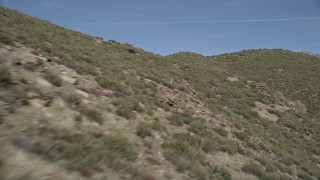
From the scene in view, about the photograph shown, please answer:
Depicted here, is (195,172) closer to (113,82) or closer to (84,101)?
(84,101)

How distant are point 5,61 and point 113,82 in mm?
5119

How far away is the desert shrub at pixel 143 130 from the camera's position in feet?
40.0

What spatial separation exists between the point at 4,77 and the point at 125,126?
409cm

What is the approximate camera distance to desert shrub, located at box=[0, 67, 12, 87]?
34.3ft

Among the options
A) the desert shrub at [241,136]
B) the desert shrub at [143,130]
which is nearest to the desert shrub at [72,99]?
the desert shrub at [143,130]

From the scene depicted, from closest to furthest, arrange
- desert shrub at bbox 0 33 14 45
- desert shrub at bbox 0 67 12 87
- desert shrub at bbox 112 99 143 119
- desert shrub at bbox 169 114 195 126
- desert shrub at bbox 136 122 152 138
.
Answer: desert shrub at bbox 0 67 12 87, desert shrub at bbox 136 122 152 138, desert shrub at bbox 112 99 143 119, desert shrub at bbox 0 33 14 45, desert shrub at bbox 169 114 195 126

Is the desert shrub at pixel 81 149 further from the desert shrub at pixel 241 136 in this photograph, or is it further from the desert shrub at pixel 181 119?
the desert shrub at pixel 241 136

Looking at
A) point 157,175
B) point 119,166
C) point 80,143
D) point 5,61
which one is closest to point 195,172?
point 157,175

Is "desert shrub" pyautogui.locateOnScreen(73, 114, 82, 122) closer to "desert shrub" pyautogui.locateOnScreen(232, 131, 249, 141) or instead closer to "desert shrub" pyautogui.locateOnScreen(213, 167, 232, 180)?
"desert shrub" pyautogui.locateOnScreen(213, 167, 232, 180)

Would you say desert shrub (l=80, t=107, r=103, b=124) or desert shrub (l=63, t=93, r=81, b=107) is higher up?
desert shrub (l=63, t=93, r=81, b=107)

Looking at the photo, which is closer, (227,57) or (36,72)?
(36,72)

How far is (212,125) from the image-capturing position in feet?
56.9

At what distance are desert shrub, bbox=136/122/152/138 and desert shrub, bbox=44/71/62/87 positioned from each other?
3.12 meters

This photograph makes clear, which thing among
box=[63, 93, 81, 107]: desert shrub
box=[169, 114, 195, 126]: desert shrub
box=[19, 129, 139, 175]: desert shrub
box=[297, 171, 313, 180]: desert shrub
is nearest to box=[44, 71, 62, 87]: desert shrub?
box=[63, 93, 81, 107]: desert shrub
